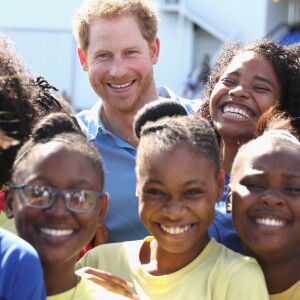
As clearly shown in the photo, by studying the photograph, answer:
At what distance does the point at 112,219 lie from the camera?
4.05m

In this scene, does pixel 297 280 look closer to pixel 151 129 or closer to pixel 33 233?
pixel 151 129

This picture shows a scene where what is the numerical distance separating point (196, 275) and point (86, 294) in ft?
1.65

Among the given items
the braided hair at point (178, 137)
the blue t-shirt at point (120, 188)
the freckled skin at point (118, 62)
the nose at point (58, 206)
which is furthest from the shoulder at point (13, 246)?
the freckled skin at point (118, 62)

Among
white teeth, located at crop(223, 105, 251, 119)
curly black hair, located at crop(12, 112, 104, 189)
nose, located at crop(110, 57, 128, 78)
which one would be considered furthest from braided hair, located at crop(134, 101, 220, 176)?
nose, located at crop(110, 57, 128, 78)

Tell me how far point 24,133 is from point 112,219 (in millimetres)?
992

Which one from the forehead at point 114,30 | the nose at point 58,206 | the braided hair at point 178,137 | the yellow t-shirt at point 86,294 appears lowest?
the yellow t-shirt at point 86,294

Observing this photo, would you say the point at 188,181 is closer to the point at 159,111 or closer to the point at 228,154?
the point at 159,111

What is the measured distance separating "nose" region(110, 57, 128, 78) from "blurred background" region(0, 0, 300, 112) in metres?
17.3

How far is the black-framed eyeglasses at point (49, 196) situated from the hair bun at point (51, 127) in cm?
25

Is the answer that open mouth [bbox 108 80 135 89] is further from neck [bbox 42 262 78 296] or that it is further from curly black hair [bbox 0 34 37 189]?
neck [bbox 42 262 78 296]

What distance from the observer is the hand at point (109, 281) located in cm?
309

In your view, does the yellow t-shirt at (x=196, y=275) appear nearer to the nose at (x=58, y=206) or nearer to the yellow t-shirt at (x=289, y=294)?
the yellow t-shirt at (x=289, y=294)

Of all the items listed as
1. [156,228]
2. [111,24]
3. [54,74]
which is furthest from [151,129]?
[54,74]

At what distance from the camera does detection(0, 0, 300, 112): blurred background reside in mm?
22094
